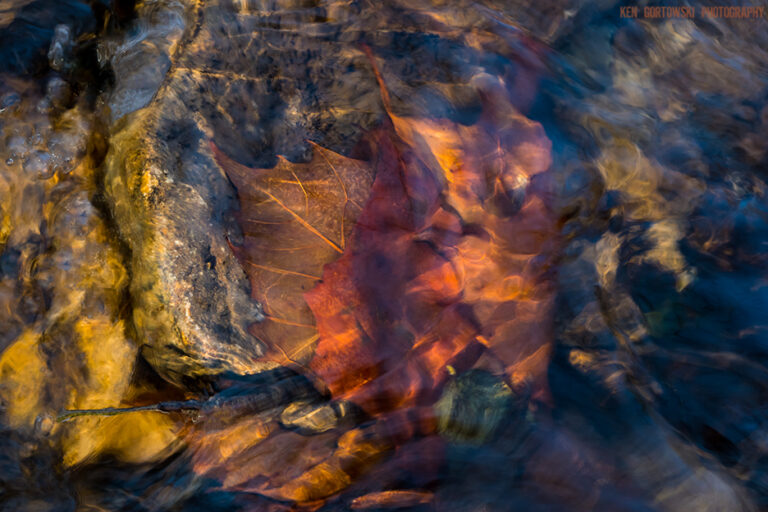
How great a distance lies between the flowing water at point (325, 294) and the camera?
167 centimetres

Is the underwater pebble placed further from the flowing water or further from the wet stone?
the wet stone

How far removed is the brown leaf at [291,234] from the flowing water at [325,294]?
1 cm

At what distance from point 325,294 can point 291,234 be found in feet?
0.80

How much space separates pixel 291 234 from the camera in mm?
1688

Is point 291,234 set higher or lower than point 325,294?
higher

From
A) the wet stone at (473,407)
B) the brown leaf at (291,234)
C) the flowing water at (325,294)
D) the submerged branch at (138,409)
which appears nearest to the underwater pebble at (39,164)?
the flowing water at (325,294)

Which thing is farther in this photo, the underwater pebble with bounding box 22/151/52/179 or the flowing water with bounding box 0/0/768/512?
the underwater pebble with bounding box 22/151/52/179

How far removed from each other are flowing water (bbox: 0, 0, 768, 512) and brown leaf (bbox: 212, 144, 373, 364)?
0.01m

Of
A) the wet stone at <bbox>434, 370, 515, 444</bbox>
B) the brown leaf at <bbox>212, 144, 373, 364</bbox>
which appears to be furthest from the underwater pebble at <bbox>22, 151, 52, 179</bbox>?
the wet stone at <bbox>434, 370, 515, 444</bbox>

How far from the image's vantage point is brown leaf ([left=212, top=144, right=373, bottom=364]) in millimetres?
1680

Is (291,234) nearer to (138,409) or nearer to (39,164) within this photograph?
(138,409)

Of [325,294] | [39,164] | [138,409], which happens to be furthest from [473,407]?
[39,164]

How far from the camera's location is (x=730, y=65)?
2.68 metres

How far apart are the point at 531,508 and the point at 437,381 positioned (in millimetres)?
520
